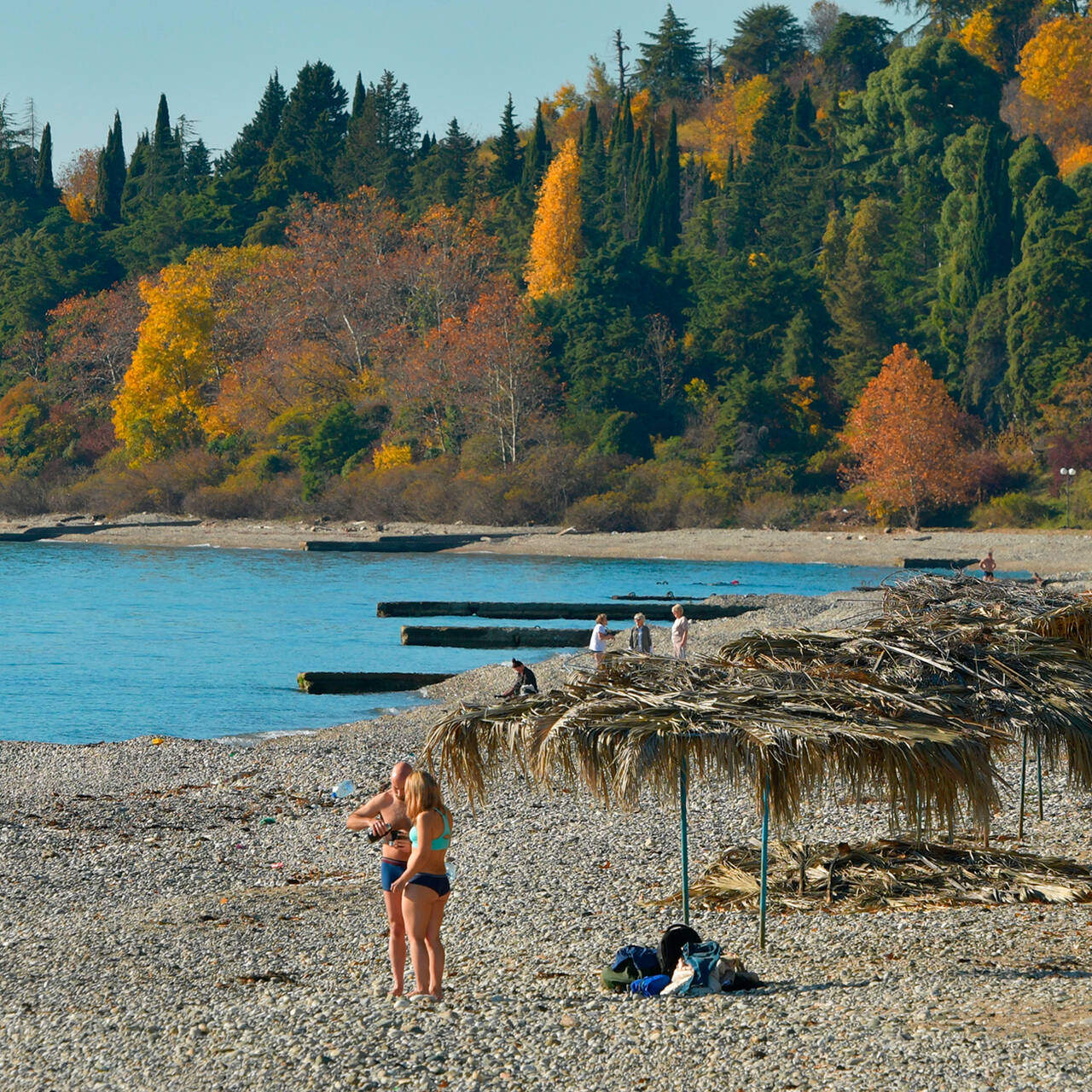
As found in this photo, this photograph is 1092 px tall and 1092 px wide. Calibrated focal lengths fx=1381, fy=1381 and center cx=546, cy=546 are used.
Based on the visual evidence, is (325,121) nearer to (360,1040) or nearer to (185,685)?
(185,685)

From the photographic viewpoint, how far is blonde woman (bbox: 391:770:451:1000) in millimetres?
7746

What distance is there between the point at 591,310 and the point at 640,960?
211 ft

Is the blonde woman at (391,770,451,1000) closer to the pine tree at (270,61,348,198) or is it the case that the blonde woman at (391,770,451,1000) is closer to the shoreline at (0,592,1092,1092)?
the shoreline at (0,592,1092,1092)

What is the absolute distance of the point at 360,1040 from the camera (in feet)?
24.7

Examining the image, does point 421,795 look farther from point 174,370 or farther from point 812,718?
point 174,370

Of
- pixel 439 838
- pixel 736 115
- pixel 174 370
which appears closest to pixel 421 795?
pixel 439 838

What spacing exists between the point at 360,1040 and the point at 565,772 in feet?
7.03

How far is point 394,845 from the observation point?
8.17 m

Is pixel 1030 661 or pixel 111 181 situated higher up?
pixel 111 181

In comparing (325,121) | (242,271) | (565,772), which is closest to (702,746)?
(565,772)

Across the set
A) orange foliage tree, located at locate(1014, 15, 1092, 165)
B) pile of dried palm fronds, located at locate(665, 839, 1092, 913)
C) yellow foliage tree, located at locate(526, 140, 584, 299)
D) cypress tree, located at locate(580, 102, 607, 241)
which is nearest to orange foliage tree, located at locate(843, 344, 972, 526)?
yellow foliage tree, located at locate(526, 140, 584, 299)

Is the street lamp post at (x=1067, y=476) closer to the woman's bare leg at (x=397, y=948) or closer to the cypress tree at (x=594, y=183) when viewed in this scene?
the cypress tree at (x=594, y=183)

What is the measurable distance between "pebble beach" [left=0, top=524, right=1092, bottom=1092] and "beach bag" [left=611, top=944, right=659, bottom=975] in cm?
27

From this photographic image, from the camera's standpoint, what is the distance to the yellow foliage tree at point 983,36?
9888cm
